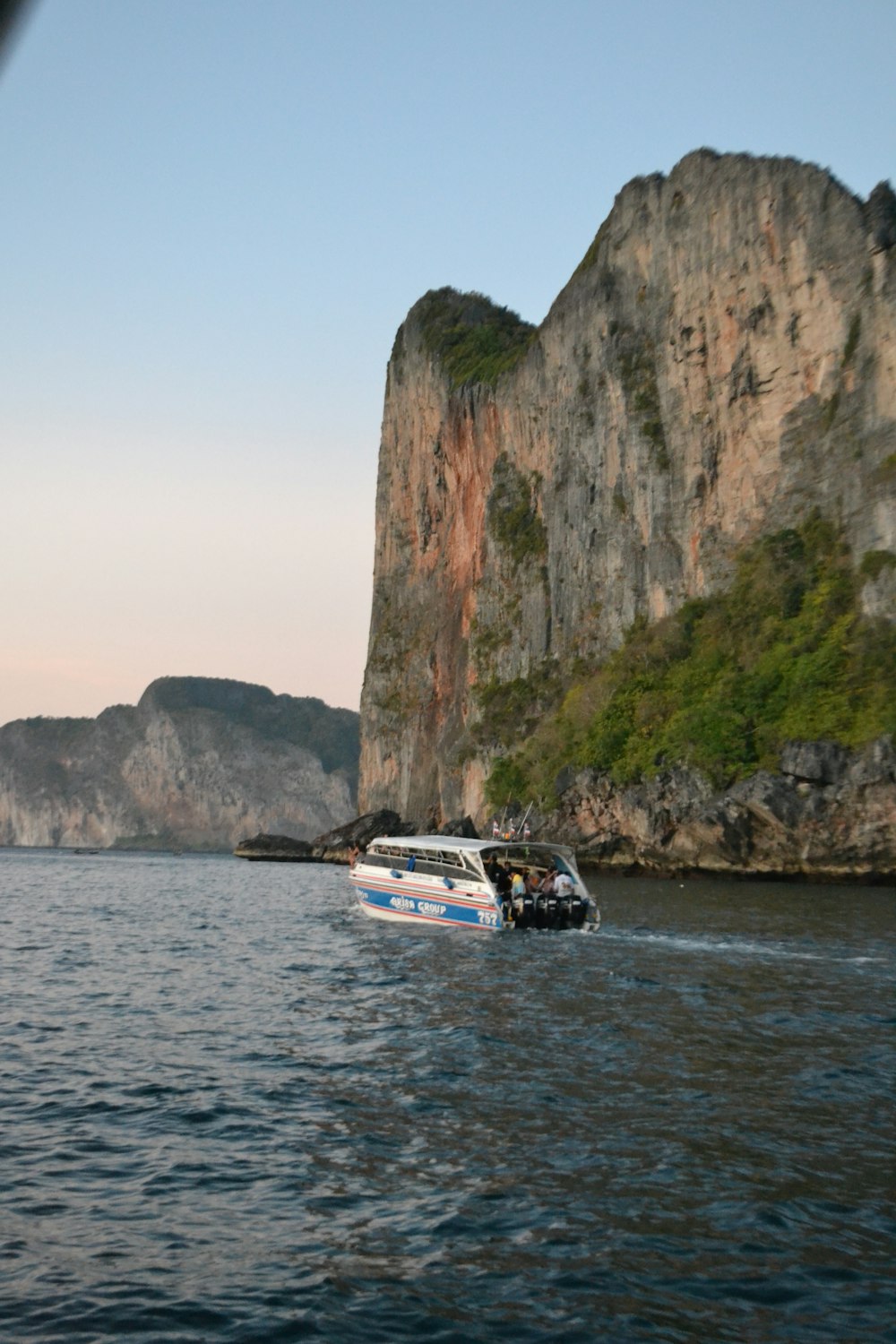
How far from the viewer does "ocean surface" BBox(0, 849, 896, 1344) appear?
9547 mm

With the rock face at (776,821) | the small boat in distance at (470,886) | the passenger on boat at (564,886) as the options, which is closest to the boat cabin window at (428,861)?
the small boat in distance at (470,886)

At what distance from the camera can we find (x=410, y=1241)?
10.8 meters

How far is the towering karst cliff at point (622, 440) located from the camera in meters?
79.4

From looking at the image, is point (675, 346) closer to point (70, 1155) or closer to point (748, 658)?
point (748, 658)

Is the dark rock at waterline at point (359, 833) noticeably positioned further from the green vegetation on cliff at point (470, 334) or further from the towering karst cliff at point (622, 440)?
the green vegetation on cliff at point (470, 334)

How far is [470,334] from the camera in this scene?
461ft

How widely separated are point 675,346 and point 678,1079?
276ft

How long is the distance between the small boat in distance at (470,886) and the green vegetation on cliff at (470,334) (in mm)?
86474

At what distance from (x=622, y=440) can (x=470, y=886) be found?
221 ft

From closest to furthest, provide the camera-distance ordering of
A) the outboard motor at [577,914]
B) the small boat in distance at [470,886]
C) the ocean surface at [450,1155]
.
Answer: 1. the ocean surface at [450,1155]
2. the outboard motor at [577,914]
3. the small boat in distance at [470,886]

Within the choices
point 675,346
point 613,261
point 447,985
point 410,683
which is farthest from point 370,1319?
point 410,683

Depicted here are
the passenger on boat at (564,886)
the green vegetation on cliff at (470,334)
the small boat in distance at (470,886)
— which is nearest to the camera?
the small boat in distance at (470,886)

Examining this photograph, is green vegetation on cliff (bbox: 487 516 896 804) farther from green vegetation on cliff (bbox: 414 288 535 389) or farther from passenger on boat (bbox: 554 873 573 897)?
green vegetation on cliff (bbox: 414 288 535 389)

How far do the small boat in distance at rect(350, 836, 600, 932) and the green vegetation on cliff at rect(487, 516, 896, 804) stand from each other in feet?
102
